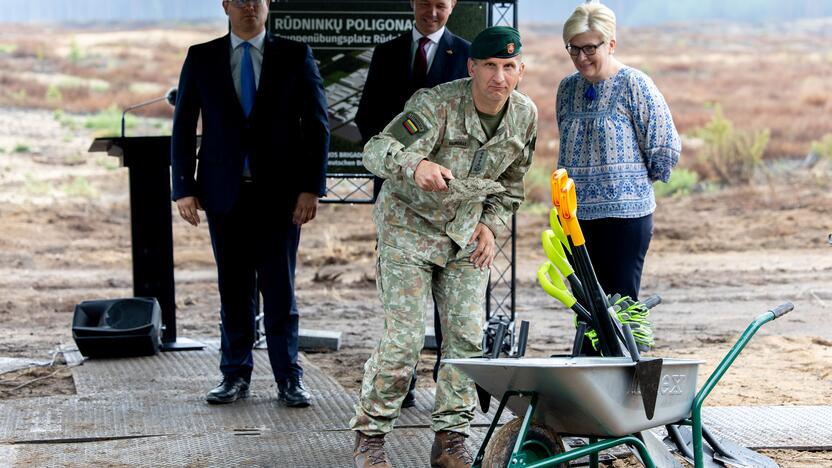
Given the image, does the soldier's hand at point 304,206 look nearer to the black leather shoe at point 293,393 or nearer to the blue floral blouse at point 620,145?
the black leather shoe at point 293,393

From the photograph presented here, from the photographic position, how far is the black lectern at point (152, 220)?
733 centimetres

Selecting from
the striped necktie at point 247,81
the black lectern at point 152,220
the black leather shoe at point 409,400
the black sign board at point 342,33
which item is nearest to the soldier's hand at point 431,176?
the striped necktie at point 247,81

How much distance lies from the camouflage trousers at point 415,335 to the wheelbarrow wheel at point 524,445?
0.60 metres

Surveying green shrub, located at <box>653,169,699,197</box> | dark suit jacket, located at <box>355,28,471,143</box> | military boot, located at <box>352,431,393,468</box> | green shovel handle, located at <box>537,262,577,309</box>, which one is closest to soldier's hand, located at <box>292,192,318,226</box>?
dark suit jacket, located at <box>355,28,471,143</box>

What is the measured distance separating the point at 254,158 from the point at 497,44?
183 cm

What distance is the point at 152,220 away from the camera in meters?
7.43

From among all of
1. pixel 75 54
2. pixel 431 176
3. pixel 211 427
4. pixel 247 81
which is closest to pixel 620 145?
pixel 431 176

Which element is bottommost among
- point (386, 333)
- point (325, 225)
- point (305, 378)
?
point (325, 225)

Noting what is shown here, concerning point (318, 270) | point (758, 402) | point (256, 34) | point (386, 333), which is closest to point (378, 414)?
point (386, 333)

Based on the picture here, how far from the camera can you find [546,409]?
13.5ft

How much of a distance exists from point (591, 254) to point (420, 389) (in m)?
1.68

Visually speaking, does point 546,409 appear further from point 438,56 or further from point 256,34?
point 256,34

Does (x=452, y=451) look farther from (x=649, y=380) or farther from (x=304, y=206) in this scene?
(x=304, y=206)

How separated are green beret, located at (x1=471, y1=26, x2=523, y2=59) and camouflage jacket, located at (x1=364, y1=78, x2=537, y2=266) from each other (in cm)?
26
